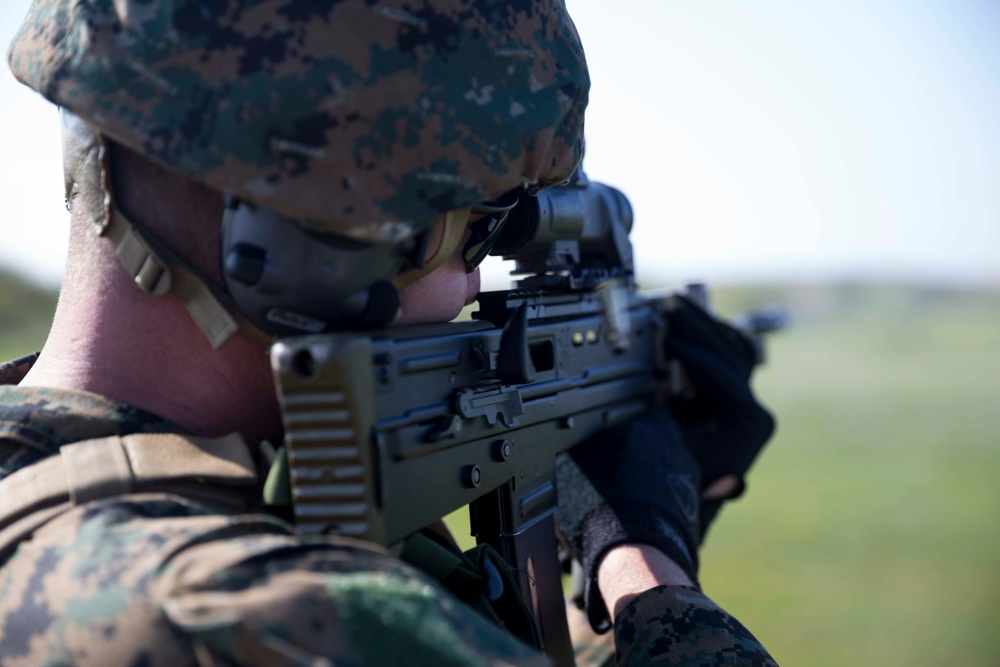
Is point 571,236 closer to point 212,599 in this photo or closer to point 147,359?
point 147,359

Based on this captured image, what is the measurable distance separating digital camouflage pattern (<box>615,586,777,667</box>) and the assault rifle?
0.21 m

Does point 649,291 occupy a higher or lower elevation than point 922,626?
higher

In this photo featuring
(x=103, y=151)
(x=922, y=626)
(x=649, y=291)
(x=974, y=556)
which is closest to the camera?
(x=103, y=151)

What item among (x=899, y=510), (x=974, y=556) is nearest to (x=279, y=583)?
(x=974, y=556)

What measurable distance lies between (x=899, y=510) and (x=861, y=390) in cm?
740

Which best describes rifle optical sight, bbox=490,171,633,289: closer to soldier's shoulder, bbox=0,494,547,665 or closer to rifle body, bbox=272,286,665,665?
rifle body, bbox=272,286,665,665

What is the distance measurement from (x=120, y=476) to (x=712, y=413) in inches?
93.6

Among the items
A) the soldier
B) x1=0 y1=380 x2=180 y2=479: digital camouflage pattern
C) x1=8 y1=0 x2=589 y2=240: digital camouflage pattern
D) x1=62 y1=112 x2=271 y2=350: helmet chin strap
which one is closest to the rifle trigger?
the soldier

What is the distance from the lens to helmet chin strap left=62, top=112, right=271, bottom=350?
1.42 meters

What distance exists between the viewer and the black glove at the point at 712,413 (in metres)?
3.18

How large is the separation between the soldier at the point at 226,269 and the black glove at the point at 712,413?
1.72m

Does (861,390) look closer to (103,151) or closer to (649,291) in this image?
(649,291)

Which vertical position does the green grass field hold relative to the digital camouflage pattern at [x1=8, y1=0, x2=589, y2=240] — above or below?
below

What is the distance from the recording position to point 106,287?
4.87 ft
